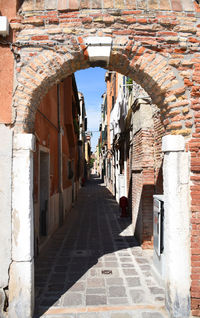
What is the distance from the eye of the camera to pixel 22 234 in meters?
3.17

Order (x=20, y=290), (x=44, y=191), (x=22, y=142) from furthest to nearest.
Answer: (x=44, y=191), (x=22, y=142), (x=20, y=290)

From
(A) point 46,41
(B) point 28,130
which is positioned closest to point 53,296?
(B) point 28,130

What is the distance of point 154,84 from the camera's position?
3402 millimetres

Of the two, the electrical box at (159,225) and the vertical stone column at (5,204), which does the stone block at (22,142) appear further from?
the electrical box at (159,225)

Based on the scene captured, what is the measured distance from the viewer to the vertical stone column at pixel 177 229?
122 inches

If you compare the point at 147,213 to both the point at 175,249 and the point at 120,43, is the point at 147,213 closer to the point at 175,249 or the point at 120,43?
the point at 175,249

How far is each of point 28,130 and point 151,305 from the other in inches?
123

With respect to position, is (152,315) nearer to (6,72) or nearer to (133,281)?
(133,281)

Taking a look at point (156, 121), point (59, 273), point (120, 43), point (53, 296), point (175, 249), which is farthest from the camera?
point (156, 121)

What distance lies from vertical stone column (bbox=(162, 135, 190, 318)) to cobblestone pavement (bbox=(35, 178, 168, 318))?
1.13 ft

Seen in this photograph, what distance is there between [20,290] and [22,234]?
0.74 meters

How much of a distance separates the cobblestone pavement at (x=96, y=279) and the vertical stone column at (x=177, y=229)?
1.13 ft

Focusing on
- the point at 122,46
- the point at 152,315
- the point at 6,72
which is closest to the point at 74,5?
the point at 122,46

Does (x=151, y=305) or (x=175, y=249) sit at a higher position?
(x=175, y=249)
